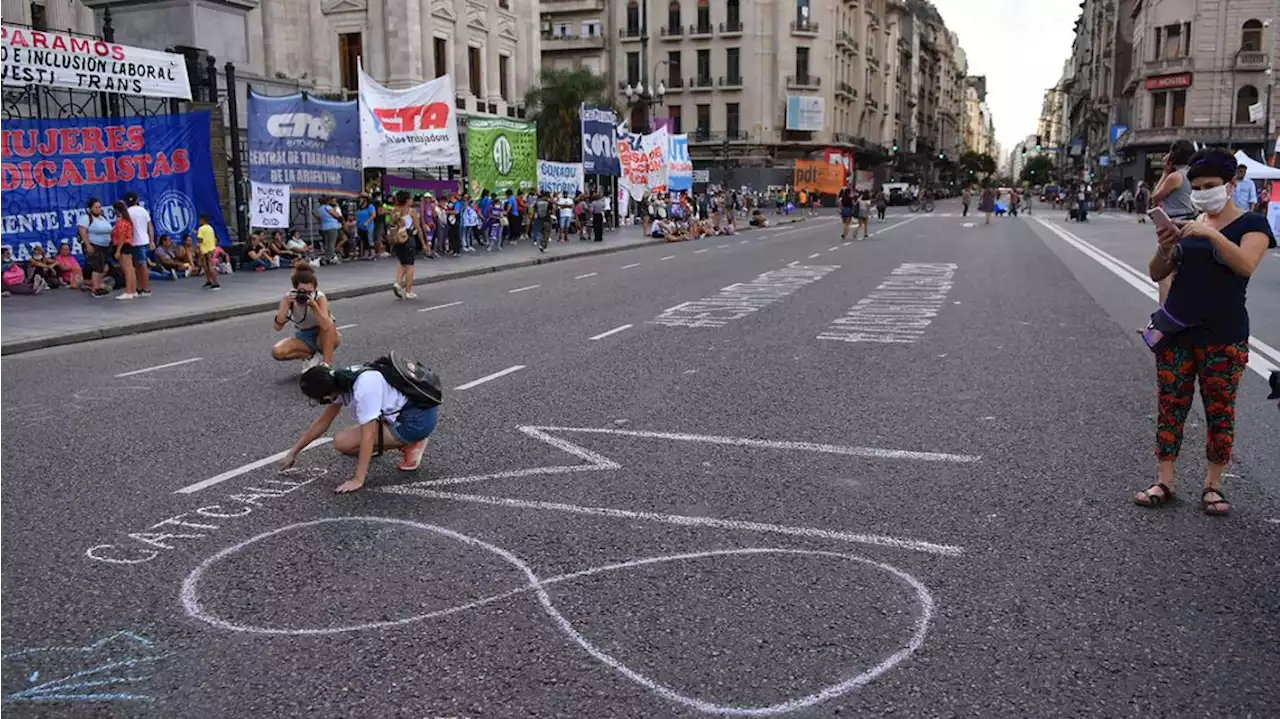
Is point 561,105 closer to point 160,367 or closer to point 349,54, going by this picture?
point 349,54

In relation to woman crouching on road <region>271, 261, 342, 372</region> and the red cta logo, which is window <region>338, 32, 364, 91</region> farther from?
woman crouching on road <region>271, 261, 342, 372</region>

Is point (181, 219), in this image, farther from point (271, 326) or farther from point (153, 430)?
point (153, 430)

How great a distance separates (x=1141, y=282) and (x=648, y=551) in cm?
1575

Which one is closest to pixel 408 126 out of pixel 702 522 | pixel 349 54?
pixel 702 522

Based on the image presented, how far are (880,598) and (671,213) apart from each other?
33.3 m

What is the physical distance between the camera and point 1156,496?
546 centimetres

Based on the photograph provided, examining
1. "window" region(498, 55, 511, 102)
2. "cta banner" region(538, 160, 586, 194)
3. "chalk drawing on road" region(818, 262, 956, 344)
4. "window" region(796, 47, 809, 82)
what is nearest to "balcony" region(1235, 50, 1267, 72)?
"window" region(796, 47, 809, 82)

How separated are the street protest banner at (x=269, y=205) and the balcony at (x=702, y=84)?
62081 millimetres

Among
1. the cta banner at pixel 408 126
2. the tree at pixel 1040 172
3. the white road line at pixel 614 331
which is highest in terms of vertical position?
the tree at pixel 1040 172

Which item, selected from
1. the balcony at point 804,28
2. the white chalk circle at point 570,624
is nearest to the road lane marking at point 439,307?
the white chalk circle at point 570,624

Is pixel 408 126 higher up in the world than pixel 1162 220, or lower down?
higher up

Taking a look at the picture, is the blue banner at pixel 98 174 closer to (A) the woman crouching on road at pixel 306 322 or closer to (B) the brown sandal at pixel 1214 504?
(A) the woman crouching on road at pixel 306 322

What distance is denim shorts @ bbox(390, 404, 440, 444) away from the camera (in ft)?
19.8

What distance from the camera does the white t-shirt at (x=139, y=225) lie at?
16234mm
